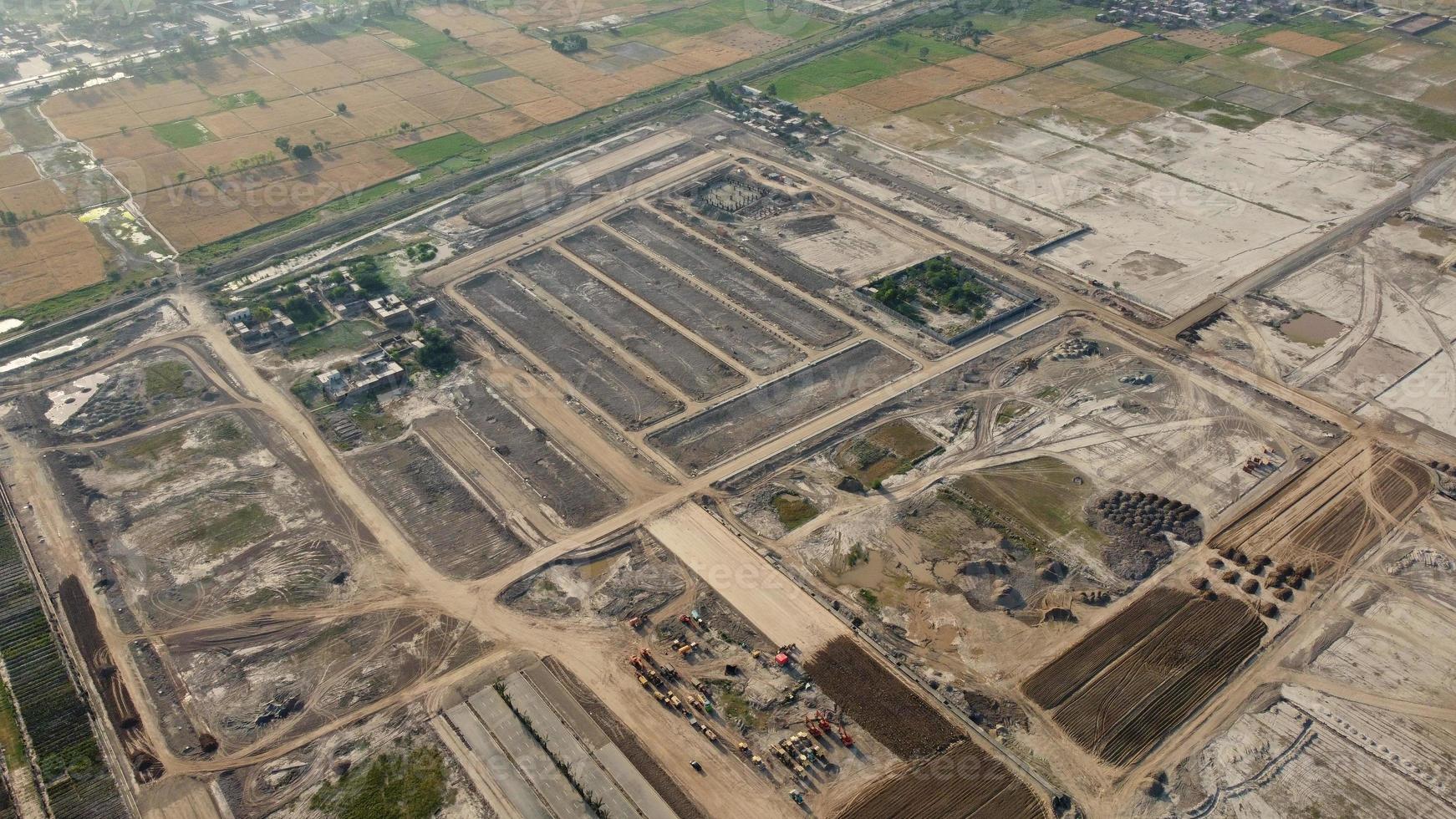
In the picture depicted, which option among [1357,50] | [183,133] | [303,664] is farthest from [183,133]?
[1357,50]

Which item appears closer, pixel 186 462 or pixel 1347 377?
pixel 186 462

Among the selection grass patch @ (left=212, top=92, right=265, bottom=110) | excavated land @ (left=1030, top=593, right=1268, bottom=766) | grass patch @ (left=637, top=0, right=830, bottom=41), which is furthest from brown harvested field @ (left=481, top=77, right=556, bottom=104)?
excavated land @ (left=1030, top=593, right=1268, bottom=766)

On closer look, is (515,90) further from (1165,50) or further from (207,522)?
(1165,50)

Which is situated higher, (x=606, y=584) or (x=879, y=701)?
(x=879, y=701)

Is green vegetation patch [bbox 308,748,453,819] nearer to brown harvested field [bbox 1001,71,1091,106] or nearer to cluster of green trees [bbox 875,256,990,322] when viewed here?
cluster of green trees [bbox 875,256,990,322]

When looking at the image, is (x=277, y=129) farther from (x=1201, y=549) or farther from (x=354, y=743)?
(x=1201, y=549)

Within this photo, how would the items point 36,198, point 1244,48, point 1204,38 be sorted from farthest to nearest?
point 1204,38, point 1244,48, point 36,198

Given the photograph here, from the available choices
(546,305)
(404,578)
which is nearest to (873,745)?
(404,578)
